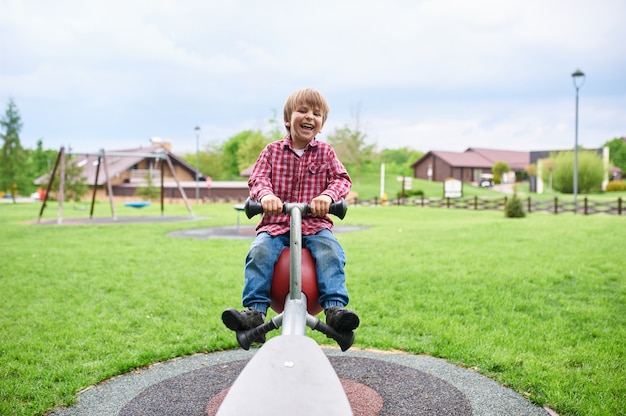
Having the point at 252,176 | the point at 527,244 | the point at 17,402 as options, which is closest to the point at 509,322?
the point at 252,176

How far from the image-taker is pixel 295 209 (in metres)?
2.77

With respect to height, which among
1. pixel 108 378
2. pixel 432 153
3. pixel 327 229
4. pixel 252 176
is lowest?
pixel 108 378

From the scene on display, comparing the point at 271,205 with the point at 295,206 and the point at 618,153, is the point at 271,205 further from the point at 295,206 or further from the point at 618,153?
the point at 618,153

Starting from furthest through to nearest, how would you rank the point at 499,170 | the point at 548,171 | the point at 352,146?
the point at 499,170
the point at 352,146
the point at 548,171

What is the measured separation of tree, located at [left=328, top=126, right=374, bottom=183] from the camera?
53188 mm

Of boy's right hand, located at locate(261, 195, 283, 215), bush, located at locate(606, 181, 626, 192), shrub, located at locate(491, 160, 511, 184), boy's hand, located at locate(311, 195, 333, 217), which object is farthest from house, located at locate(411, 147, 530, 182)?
boy's right hand, located at locate(261, 195, 283, 215)

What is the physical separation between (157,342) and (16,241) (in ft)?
31.8

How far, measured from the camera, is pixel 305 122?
3.20m

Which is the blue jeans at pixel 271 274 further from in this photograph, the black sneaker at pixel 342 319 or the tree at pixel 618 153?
the tree at pixel 618 153

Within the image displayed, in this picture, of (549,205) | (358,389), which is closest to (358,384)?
(358,389)

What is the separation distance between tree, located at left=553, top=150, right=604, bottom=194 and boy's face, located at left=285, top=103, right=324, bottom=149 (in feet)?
143

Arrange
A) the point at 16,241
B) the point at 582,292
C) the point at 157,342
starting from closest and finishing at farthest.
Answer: the point at 157,342
the point at 582,292
the point at 16,241

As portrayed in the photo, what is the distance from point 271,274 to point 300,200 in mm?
568

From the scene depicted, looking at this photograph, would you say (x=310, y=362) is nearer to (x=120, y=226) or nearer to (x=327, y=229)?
(x=327, y=229)
